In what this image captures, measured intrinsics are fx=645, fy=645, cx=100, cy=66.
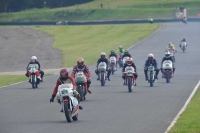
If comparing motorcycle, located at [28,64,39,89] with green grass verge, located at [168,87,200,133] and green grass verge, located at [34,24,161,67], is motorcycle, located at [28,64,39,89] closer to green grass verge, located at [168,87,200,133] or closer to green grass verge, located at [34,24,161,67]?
green grass verge, located at [168,87,200,133]

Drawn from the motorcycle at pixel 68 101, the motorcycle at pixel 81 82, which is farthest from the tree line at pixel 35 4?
the motorcycle at pixel 68 101

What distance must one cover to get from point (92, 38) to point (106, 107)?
50782mm

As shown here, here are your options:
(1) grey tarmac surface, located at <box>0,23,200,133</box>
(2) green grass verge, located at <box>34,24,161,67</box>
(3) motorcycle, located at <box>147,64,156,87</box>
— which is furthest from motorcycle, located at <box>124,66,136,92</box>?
(2) green grass verge, located at <box>34,24,161,67</box>

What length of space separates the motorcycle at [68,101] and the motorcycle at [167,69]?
46.7 ft

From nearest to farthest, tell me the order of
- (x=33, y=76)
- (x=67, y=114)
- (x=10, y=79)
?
(x=67, y=114)
(x=33, y=76)
(x=10, y=79)

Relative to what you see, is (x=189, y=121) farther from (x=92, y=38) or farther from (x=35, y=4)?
(x=35, y=4)

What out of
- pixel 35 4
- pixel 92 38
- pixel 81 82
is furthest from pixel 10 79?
pixel 35 4

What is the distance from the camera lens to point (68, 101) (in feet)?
51.3

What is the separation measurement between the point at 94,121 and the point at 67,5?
383 feet

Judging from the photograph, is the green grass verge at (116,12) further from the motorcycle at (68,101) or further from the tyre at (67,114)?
the tyre at (67,114)

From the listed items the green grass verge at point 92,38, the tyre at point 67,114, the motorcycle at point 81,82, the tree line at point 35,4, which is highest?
the tree line at point 35,4

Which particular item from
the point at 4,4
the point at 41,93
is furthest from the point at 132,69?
the point at 4,4

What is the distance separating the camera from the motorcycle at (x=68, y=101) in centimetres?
1552

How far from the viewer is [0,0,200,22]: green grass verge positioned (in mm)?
100312
